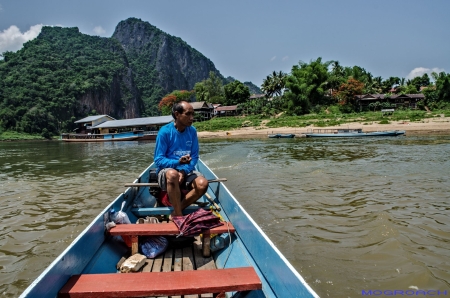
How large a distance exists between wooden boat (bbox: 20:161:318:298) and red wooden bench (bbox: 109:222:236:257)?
0.04 ft

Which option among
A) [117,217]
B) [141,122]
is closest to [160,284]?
[117,217]

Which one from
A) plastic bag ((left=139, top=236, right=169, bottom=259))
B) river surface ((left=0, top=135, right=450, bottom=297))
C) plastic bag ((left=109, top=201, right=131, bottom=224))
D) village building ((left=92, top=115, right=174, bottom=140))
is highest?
village building ((left=92, top=115, right=174, bottom=140))

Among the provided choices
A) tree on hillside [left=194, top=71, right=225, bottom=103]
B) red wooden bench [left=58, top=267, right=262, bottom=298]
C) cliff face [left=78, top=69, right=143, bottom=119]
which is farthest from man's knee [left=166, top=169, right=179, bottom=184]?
cliff face [left=78, top=69, right=143, bottom=119]

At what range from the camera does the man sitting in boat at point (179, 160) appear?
388 centimetres

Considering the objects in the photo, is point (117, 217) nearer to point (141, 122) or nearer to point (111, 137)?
point (111, 137)

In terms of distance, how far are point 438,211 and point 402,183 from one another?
2.82 m

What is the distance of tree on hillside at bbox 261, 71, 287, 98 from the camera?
2437 inches

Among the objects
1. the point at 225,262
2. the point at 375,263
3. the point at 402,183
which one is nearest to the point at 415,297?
the point at 375,263

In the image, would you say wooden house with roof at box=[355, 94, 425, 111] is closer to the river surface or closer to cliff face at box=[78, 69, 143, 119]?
the river surface

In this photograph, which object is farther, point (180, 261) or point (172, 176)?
point (172, 176)

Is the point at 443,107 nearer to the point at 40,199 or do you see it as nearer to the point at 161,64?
the point at 40,199

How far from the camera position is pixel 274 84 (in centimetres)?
6191

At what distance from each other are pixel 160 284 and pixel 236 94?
68.1 metres

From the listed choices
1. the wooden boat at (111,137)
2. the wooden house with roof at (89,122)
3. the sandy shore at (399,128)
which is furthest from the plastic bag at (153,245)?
the wooden house with roof at (89,122)
